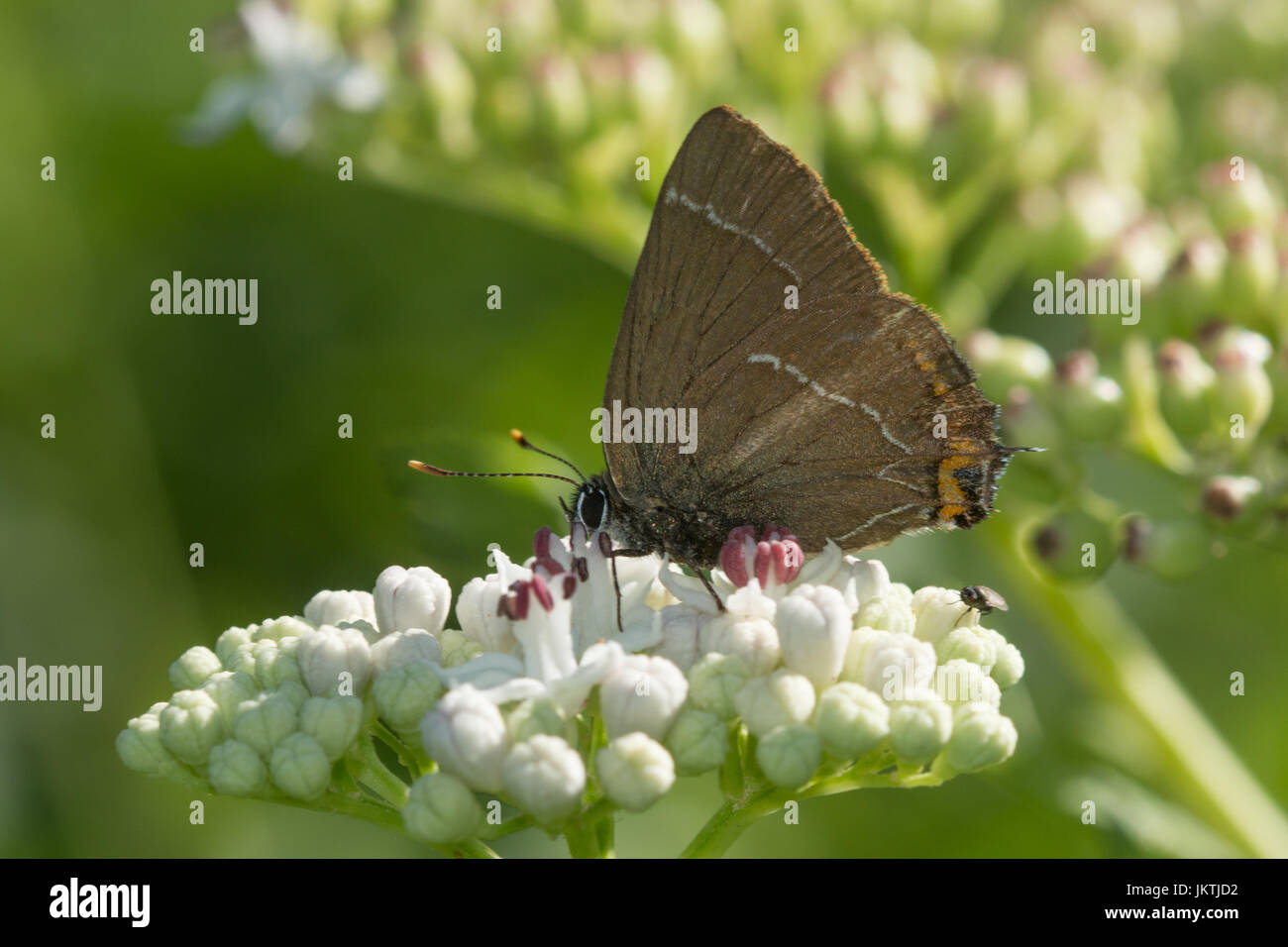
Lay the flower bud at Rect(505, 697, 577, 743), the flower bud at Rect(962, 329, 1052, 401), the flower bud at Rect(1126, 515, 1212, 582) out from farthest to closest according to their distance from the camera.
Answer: the flower bud at Rect(962, 329, 1052, 401) < the flower bud at Rect(1126, 515, 1212, 582) < the flower bud at Rect(505, 697, 577, 743)

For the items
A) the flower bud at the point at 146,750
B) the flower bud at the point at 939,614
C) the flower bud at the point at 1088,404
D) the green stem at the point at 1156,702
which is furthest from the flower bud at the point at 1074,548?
the flower bud at the point at 146,750

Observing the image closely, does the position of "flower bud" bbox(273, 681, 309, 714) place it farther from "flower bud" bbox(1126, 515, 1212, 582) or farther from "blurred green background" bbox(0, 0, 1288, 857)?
"flower bud" bbox(1126, 515, 1212, 582)

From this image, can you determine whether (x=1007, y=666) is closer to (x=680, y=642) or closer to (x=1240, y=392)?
(x=680, y=642)

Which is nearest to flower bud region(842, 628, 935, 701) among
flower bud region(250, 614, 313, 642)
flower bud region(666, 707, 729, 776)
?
flower bud region(666, 707, 729, 776)

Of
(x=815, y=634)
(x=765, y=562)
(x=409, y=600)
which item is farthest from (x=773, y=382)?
(x=409, y=600)

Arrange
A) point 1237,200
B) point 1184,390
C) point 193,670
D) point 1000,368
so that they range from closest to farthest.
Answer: point 193,670, point 1184,390, point 1000,368, point 1237,200

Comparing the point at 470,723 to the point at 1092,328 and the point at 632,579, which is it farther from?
the point at 1092,328

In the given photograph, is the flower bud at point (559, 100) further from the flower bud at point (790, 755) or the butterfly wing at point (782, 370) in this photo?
the flower bud at point (790, 755)

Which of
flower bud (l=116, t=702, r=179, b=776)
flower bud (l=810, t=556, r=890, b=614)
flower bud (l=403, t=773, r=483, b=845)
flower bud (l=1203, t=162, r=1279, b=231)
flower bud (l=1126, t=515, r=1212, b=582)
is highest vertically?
flower bud (l=1203, t=162, r=1279, b=231)
